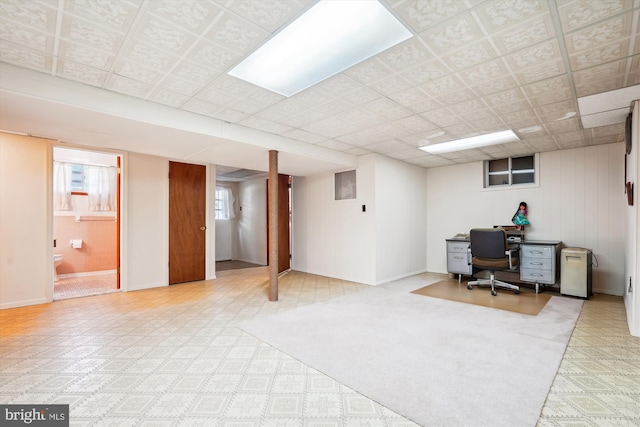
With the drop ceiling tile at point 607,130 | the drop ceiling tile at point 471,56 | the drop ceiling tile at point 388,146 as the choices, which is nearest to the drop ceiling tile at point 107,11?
the drop ceiling tile at point 471,56

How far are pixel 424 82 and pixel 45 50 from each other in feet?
10.0

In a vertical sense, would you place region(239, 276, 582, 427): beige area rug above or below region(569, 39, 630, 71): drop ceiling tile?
below

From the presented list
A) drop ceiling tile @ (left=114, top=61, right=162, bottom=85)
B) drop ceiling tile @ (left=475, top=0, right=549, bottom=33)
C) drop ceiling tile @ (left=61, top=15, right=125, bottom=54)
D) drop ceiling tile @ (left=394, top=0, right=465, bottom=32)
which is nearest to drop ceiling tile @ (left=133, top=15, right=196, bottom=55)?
drop ceiling tile @ (left=61, top=15, right=125, bottom=54)

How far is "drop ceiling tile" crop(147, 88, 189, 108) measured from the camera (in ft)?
9.35

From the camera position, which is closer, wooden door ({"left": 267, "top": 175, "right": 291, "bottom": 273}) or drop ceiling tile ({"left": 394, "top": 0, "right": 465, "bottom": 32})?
drop ceiling tile ({"left": 394, "top": 0, "right": 465, "bottom": 32})

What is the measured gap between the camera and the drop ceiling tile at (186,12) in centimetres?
170

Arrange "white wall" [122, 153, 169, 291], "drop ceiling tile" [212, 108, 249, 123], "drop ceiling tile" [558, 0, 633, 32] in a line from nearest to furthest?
"drop ceiling tile" [558, 0, 633, 32] < "drop ceiling tile" [212, 108, 249, 123] < "white wall" [122, 153, 169, 291]

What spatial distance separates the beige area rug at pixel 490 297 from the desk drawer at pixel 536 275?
22 centimetres

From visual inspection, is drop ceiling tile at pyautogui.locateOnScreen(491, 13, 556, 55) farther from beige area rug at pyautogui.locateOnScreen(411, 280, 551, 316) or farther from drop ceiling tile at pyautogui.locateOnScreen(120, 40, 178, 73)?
beige area rug at pyautogui.locateOnScreen(411, 280, 551, 316)

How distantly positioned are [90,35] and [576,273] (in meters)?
6.28

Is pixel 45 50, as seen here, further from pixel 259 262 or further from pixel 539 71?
pixel 259 262

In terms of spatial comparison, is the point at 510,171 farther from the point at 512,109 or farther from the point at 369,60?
the point at 369,60

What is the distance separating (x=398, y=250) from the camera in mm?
5930

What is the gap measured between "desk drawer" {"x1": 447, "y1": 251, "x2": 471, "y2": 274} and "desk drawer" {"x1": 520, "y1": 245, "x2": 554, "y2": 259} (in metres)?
0.94
